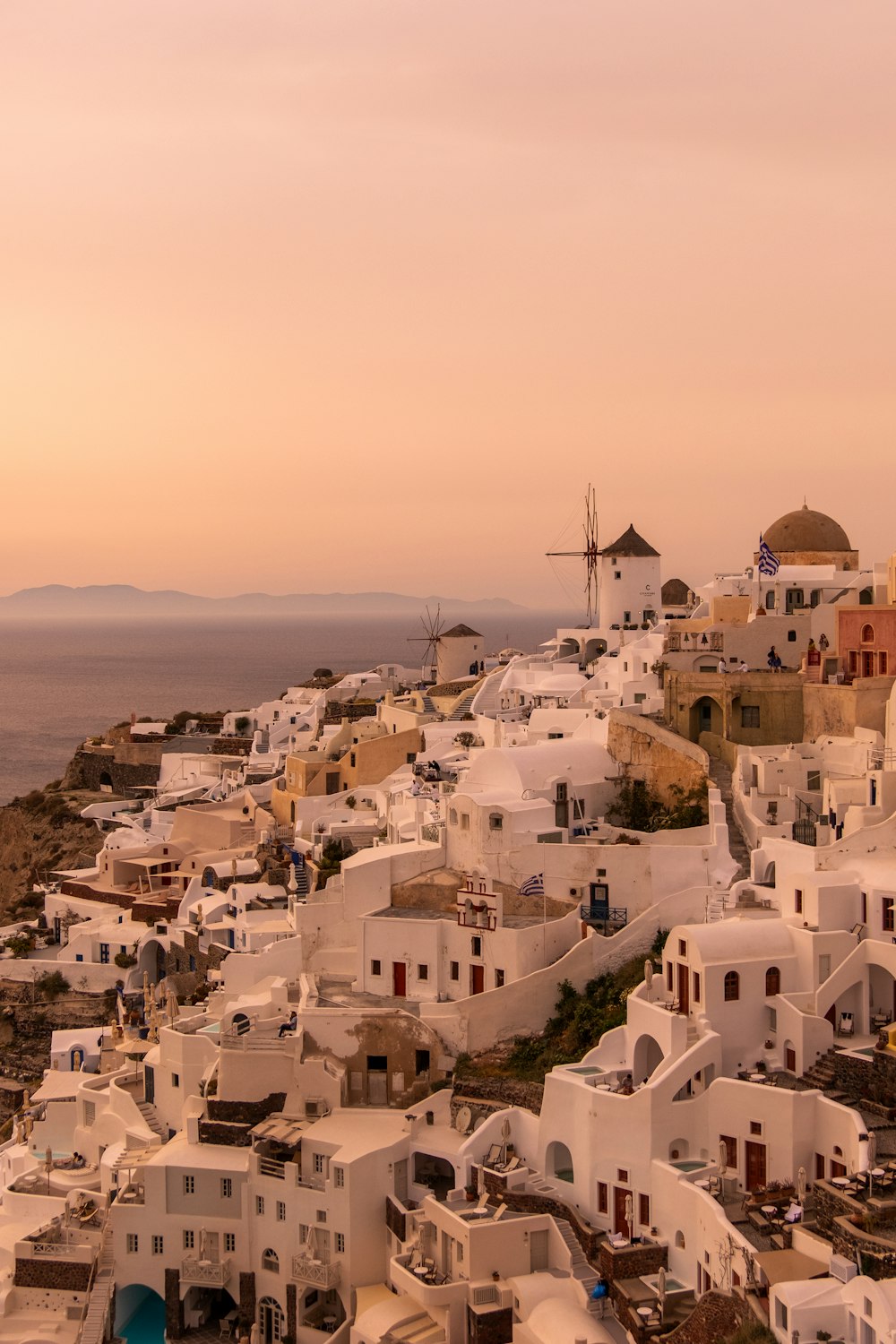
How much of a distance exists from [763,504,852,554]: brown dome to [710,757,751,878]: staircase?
43.5ft

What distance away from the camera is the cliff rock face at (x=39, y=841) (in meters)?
53.0

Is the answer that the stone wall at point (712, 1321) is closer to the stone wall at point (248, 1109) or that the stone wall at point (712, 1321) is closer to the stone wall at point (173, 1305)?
the stone wall at point (248, 1109)

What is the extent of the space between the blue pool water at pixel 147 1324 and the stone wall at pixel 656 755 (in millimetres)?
14283

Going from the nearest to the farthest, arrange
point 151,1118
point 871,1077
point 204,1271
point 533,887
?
point 871,1077 < point 204,1271 < point 151,1118 < point 533,887

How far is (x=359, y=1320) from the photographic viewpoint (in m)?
25.4

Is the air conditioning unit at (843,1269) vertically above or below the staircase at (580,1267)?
above

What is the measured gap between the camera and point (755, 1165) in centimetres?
2453

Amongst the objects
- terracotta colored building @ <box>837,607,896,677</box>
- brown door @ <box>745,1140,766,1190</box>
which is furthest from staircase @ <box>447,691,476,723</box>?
brown door @ <box>745,1140,766,1190</box>

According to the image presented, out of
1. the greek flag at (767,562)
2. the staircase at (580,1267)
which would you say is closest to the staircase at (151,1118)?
the staircase at (580,1267)

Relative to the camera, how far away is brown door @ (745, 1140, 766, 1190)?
24391 mm

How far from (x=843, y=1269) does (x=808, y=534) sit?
94.8 feet

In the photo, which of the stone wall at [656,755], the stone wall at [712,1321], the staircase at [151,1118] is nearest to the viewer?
the stone wall at [712,1321]

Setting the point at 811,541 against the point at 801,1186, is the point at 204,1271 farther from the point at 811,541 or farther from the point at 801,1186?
the point at 811,541

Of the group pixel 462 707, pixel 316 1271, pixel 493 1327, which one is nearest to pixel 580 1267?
pixel 493 1327
